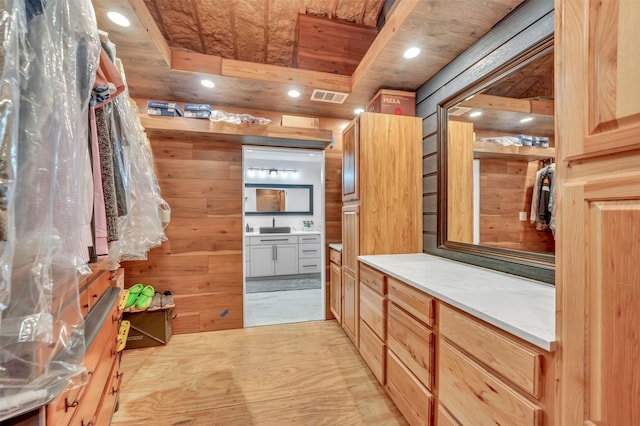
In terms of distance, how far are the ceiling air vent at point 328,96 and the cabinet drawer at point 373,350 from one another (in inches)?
83.1

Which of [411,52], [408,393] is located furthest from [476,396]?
[411,52]

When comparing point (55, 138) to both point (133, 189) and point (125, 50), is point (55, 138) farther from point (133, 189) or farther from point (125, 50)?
point (125, 50)

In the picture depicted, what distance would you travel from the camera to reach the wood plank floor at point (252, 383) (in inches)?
62.5

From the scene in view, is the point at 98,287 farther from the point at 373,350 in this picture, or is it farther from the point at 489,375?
the point at 489,375

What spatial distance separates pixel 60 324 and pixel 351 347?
220 centimetres

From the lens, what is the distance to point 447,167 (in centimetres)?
199

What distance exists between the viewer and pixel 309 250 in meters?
4.77

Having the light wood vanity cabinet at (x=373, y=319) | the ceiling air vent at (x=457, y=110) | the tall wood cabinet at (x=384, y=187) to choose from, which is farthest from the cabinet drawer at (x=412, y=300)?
the ceiling air vent at (x=457, y=110)

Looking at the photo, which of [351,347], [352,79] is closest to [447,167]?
[352,79]

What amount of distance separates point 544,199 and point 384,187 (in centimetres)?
104

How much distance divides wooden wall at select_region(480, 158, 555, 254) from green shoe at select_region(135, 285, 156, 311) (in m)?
2.89

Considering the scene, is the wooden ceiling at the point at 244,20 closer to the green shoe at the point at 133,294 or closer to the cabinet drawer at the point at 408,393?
the green shoe at the point at 133,294

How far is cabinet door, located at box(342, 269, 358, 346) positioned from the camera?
87.4 inches

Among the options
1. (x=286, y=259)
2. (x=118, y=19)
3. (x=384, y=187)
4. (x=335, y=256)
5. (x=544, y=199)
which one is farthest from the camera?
(x=286, y=259)
